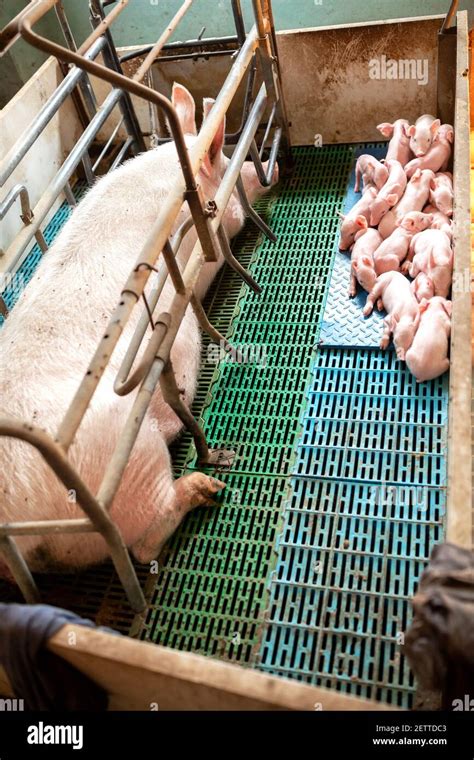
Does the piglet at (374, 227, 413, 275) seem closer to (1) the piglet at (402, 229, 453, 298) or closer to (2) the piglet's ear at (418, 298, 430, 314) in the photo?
(1) the piglet at (402, 229, 453, 298)

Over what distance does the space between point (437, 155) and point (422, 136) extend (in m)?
0.15

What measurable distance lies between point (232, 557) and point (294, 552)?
25 cm

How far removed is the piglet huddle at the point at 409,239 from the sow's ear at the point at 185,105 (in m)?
1.04

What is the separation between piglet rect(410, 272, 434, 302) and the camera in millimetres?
3236

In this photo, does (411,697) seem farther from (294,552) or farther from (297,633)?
(294,552)

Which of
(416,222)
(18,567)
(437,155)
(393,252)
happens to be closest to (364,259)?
(393,252)

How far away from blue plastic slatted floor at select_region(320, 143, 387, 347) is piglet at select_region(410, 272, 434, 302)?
26 centimetres

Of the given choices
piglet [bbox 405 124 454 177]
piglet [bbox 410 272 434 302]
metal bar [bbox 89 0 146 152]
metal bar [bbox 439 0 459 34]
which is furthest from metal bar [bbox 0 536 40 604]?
metal bar [bbox 439 0 459 34]

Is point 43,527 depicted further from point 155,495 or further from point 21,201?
point 21,201

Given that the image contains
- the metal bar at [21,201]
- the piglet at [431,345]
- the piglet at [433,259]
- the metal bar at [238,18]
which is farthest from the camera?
the metal bar at [238,18]

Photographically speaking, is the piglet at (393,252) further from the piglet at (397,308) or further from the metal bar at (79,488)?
A: the metal bar at (79,488)

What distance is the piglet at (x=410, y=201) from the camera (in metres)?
3.78

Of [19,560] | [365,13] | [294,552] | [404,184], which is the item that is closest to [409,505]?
[294,552]

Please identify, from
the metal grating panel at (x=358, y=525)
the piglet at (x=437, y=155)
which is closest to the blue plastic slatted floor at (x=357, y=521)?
the metal grating panel at (x=358, y=525)
